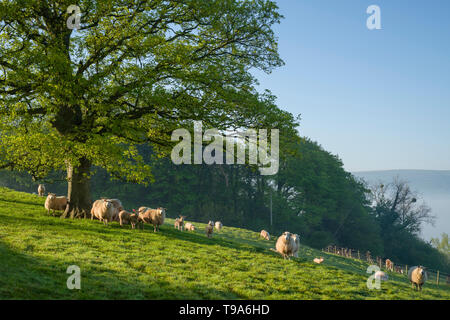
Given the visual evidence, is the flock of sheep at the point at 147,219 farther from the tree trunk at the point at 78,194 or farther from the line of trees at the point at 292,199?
the line of trees at the point at 292,199

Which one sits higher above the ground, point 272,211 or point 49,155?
point 49,155

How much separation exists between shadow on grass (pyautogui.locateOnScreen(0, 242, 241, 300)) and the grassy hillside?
0.02 m

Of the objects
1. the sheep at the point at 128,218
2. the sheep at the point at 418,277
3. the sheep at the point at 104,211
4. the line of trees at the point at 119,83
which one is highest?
the line of trees at the point at 119,83

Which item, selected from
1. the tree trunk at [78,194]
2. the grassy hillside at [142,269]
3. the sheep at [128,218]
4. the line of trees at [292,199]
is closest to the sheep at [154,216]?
the sheep at [128,218]

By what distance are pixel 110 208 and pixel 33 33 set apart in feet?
30.3

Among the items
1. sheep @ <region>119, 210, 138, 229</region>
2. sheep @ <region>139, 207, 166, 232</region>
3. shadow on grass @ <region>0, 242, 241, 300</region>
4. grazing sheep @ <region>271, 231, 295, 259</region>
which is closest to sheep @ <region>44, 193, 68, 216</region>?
sheep @ <region>119, 210, 138, 229</region>

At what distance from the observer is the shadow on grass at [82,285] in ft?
29.4

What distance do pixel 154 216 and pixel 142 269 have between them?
335 inches

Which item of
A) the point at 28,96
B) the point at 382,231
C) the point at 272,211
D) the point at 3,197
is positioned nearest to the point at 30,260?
the point at 28,96

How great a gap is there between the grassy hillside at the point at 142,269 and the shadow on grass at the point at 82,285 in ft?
0.05

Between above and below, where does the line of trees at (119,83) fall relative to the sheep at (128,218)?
above

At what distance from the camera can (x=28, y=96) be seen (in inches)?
744
